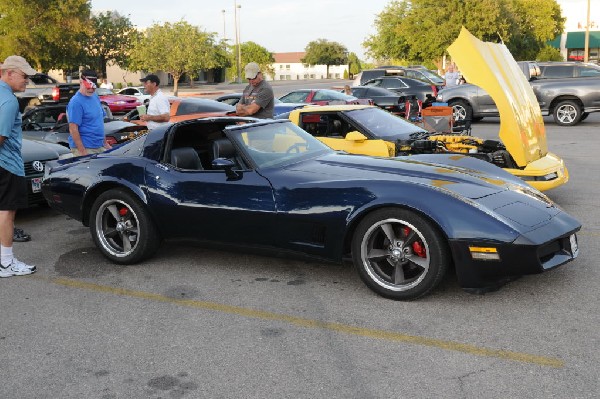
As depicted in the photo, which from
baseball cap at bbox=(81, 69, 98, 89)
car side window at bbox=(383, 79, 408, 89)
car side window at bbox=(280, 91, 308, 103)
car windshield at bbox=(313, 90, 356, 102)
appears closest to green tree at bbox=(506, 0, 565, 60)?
car side window at bbox=(383, 79, 408, 89)

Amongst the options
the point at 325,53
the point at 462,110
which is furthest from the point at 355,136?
the point at 325,53

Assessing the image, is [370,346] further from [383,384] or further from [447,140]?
[447,140]

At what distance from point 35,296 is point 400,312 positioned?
2854mm

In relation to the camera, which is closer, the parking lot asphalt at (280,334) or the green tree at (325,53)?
the parking lot asphalt at (280,334)

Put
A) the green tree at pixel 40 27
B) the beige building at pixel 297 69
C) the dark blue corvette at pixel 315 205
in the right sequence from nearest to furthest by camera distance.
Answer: the dark blue corvette at pixel 315 205 < the green tree at pixel 40 27 < the beige building at pixel 297 69

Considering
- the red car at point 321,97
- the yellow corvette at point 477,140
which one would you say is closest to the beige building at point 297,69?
the red car at point 321,97

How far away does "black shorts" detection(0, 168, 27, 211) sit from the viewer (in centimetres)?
534

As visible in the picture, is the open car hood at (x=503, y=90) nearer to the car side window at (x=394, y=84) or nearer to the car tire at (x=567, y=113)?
the car tire at (x=567, y=113)

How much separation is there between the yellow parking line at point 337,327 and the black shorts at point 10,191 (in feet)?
2.51

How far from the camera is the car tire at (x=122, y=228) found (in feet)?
18.1

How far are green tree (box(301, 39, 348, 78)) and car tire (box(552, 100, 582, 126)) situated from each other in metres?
122

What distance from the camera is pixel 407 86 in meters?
22.0

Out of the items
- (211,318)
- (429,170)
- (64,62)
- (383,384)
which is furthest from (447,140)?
(64,62)

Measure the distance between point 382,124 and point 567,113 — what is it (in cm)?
1156
